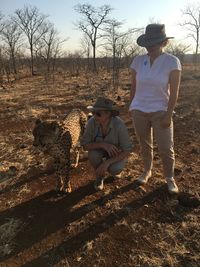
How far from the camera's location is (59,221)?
11.3ft

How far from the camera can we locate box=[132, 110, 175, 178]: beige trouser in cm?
348

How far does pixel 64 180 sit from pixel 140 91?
1587 millimetres

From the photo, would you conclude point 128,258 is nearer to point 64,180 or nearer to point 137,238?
point 137,238

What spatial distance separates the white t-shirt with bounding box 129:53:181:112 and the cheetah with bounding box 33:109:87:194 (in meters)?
0.95

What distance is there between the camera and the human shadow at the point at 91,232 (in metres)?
2.90

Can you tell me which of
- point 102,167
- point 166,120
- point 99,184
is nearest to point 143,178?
point 99,184

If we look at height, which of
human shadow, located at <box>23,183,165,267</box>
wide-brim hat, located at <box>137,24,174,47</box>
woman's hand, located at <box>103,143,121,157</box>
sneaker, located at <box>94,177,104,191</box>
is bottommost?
human shadow, located at <box>23,183,165,267</box>

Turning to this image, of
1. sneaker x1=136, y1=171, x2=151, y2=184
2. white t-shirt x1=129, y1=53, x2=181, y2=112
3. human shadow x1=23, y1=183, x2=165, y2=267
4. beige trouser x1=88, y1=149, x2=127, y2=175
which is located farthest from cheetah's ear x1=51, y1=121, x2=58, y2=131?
sneaker x1=136, y1=171, x2=151, y2=184

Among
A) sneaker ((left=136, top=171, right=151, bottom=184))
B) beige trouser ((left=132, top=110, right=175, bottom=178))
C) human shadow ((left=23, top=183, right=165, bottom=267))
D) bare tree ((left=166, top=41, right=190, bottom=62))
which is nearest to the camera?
human shadow ((left=23, top=183, right=165, bottom=267))

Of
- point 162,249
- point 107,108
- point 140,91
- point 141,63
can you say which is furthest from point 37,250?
point 141,63

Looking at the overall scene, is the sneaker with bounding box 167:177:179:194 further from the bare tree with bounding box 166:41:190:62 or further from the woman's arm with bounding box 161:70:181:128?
the bare tree with bounding box 166:41:190:62

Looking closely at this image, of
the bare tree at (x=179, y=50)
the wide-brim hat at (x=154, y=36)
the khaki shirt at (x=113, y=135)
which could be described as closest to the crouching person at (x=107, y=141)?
the khaki shirt at (x=113, y=135)

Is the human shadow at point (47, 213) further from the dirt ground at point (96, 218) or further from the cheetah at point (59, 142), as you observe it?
the cheetah at point (59, 142)

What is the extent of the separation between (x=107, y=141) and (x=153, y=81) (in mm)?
903
